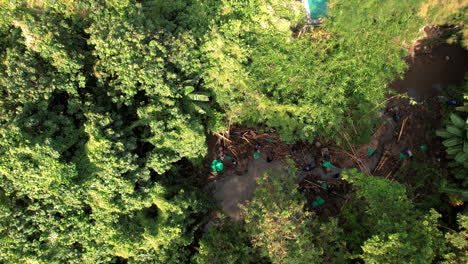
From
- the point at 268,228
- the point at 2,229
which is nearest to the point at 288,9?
the point at 268,228

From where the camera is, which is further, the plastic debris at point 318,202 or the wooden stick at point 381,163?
the wooden stick at point 381,163

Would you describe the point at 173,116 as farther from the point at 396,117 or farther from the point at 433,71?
the point at 433,71

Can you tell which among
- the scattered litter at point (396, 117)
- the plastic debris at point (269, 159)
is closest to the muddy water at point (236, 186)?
the plastic debris at point (269, 159)

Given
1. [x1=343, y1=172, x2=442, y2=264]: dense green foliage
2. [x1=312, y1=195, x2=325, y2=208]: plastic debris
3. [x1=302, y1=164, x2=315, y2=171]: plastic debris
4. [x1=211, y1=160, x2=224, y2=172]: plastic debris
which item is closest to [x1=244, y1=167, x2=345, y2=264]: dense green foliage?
[x1=343, y1=172, x2=442, y2=264]: dense green foliage

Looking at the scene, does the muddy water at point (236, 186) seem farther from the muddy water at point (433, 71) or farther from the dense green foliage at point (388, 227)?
the muddy water at point (433, 71)

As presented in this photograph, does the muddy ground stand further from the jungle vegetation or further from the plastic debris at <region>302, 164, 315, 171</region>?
the jungle vegetation

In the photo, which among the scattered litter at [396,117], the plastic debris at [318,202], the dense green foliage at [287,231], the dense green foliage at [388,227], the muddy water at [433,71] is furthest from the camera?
A: the muddy water at [433,71]

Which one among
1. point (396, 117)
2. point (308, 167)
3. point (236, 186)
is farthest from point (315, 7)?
point (236, 186)
